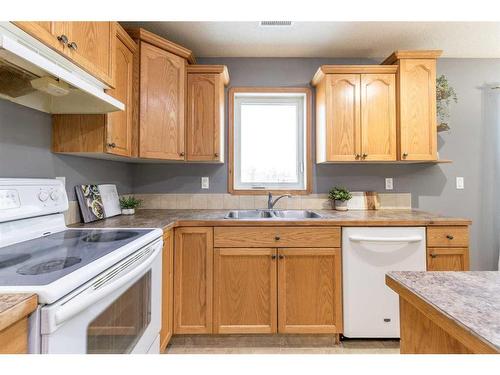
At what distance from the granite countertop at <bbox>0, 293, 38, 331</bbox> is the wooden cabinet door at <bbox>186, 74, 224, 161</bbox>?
1.69 m

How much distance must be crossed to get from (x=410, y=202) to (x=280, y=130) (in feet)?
4.67

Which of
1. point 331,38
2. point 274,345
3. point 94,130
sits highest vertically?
point 331,38

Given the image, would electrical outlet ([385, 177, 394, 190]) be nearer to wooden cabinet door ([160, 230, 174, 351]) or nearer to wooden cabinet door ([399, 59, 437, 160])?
wooden cabinet door ([399, 59, 437, 160])

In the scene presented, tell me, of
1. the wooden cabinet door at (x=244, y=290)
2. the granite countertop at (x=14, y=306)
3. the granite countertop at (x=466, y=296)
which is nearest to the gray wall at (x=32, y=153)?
the granite countertop at (x=14, y=306)

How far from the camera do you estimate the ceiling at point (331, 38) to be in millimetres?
A: 2061

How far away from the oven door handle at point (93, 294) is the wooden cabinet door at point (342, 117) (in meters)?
1.71

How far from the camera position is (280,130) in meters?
2.65

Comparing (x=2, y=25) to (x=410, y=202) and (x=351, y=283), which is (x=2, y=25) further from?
(x=410, y=202)

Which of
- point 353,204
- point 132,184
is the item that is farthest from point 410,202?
point 132,184

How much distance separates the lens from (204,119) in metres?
2.24

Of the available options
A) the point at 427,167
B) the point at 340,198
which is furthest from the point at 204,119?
the point at 427,167

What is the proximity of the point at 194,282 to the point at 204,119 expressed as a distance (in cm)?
129

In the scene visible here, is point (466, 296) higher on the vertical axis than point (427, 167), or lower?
lower

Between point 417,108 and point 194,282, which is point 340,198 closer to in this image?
point 417,108
